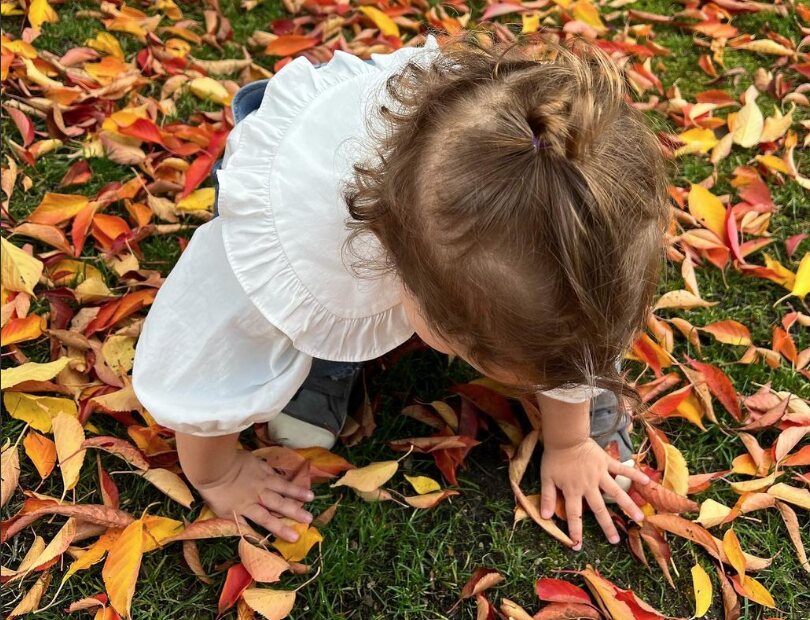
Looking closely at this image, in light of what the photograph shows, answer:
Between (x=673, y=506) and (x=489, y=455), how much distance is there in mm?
309

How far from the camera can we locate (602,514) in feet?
4.24

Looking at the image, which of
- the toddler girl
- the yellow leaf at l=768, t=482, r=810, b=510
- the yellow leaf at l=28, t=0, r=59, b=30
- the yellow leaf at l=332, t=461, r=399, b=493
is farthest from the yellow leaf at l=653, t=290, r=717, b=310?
the yellow leaf at l=28, t=0, r=59, b=30

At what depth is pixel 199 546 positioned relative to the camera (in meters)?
1.24

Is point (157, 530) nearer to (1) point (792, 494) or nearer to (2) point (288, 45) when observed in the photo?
(1) point (792, 494)

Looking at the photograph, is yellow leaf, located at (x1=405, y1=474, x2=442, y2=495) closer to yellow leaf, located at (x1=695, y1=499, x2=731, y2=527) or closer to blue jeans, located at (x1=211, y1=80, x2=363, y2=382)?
blue jeans, located at (x1=211, y1=80, x2=363, y2=382)

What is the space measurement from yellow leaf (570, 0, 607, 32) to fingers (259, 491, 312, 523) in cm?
151

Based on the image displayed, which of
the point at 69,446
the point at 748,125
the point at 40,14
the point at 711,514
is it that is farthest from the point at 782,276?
the point at 40,14

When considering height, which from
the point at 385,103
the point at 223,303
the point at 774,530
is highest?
the point at 385,103

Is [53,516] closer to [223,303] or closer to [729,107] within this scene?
[223,303]

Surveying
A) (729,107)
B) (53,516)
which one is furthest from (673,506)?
(729,107)

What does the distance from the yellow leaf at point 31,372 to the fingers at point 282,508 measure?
408 millimetres

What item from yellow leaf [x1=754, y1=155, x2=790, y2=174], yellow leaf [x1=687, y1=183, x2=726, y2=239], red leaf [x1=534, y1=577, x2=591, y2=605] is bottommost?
red leaf [x1=534, y1=577, x2=591, y2=605]

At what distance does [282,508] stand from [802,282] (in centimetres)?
107

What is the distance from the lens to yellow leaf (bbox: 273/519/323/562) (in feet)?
4.07
